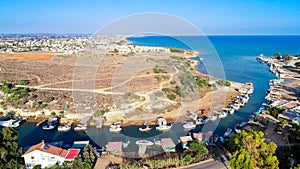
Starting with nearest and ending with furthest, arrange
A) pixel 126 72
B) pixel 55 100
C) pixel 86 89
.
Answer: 1. pixel 55 100
2. pixel 86 89
3. pixel 126 72

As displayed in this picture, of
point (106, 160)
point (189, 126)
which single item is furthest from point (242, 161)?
point (189, 126)

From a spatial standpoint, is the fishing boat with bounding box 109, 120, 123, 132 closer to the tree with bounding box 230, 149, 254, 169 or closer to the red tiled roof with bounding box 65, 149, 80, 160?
the red tiled roof with bounding box 65, 149, 80, 160

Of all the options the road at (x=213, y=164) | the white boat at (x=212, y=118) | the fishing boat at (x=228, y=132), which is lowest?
the road at (x=213, y=164)

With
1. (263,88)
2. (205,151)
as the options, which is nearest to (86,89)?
(205,151)

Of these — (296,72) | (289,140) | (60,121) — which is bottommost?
(60,121)

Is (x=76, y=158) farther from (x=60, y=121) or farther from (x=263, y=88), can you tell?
(x=263, y=88)

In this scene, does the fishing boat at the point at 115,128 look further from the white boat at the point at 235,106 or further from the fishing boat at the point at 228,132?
the white boat at the point at 235,106

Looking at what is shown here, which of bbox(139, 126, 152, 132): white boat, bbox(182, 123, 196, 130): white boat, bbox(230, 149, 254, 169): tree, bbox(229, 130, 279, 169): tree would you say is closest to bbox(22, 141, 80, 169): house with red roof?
bbox(139, 126, 152, 132): white boat

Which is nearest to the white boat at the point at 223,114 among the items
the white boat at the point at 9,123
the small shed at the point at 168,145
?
the small shed at the point at 168,145
